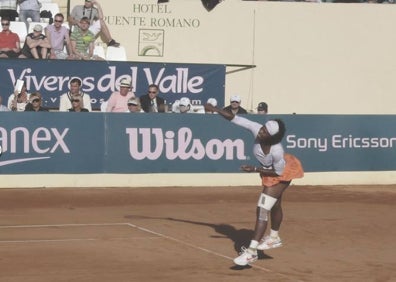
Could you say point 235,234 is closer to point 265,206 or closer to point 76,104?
point 265,206

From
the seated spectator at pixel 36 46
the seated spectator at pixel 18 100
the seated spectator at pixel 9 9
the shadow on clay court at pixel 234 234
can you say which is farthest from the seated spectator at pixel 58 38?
the shadow on clay court at pixel 234 234

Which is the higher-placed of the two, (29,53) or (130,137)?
(29,53)

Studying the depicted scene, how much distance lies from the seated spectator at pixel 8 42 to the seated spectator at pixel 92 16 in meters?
1.77

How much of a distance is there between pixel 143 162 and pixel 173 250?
27.0 feet

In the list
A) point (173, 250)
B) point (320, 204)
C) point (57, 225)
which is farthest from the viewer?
point (320, 204)

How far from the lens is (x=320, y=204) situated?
19.5 meters

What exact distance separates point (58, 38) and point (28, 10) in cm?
130

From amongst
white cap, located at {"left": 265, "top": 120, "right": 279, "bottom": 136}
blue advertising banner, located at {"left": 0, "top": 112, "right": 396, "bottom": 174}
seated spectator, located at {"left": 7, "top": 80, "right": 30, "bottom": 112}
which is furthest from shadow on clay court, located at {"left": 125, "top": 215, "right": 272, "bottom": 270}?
seated spectator, located at {"left": 7, "top": 80, "right": 30, "bottom": 112}

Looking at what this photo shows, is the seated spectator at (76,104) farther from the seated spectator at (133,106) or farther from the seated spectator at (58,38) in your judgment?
the seated spectator at (58,38)

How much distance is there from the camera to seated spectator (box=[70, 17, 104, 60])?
24.6m

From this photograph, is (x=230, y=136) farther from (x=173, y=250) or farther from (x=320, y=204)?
(x=173, y=250)

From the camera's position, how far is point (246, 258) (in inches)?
471

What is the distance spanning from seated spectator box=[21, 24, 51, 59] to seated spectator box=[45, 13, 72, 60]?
0.51ft

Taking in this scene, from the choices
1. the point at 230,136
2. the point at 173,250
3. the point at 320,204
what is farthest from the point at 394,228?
the point at 230,136
